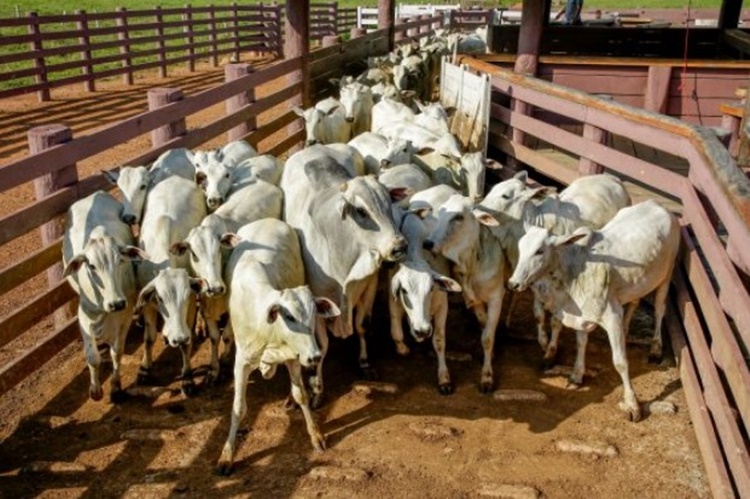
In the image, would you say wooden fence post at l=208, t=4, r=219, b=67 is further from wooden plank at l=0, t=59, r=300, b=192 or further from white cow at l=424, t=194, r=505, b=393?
white cow at l=424, t=194, r=505, b=393

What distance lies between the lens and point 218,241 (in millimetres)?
5285

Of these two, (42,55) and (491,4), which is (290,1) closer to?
(42,55)

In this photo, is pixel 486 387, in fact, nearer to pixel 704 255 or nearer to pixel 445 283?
pixel 445 283

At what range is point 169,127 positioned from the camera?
291 inches

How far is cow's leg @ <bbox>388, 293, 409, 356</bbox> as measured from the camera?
5.69 m

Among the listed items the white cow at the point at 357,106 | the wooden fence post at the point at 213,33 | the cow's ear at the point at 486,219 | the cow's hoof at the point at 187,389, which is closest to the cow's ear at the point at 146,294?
the cow's hoof at the point at 187,389

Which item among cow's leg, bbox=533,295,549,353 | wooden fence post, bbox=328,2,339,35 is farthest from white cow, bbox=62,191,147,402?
wooden fence post, bbox=328,2,339,35

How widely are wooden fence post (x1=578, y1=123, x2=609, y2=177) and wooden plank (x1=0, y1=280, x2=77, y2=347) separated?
4986 millimetres

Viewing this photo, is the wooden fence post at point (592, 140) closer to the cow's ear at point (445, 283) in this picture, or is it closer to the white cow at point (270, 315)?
the cow's ear at point (445, 283)

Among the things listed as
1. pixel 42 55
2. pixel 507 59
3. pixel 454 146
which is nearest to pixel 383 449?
pixel 454 146

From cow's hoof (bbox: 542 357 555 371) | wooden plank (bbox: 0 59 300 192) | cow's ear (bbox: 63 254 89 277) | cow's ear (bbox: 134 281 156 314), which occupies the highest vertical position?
wooden plank (bbox: 0 59 300 192)

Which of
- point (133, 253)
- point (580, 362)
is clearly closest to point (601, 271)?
point (580, 362)

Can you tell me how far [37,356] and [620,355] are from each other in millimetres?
4394

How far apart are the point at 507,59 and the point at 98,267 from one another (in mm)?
7231
